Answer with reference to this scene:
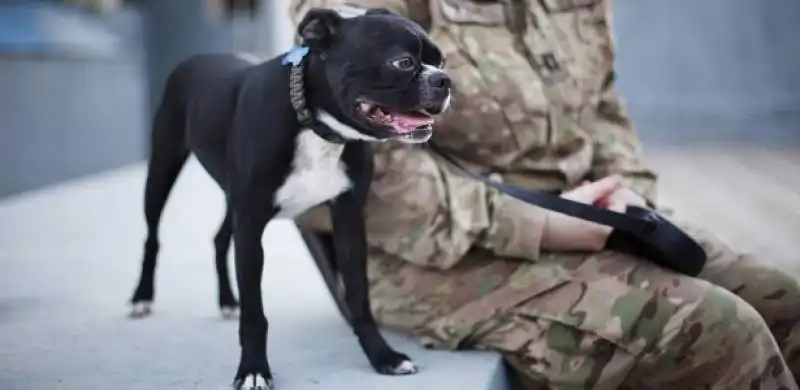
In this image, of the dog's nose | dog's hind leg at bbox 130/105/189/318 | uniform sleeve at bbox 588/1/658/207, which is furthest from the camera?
uniform sleeve at bbox 588/1/658/207

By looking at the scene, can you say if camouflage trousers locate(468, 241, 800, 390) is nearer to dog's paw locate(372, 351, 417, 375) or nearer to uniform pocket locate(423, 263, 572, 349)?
uniform pocket locate(423, 263, 572, 349)

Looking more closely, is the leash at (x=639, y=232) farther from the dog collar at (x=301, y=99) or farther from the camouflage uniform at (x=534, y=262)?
the dog collar at (x=301, y=99)

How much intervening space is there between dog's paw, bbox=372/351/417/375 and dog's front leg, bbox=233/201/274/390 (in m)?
0.18

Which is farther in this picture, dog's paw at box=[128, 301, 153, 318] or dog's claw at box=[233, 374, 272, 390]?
dog's paw at box=[128, 301, 153, 318]

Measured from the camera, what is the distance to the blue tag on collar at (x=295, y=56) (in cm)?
135

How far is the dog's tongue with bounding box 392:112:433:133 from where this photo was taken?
49.8 inches

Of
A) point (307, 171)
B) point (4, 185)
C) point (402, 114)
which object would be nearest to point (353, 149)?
point (307, 171)

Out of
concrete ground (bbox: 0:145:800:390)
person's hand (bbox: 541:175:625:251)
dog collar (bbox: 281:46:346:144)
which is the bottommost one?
concrete ground (bbox: 0:145:800:390)

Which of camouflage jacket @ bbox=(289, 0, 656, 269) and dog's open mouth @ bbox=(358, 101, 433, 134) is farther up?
dog's open mouth @ bbox=(358, 101, 433, 134)

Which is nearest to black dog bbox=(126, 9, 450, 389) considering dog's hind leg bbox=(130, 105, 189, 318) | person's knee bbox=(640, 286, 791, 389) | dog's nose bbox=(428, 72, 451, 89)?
dog's nose bbox=(428, 72, 451, 89)

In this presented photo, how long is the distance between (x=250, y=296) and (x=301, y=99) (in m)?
0.27

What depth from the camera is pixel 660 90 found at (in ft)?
27.0

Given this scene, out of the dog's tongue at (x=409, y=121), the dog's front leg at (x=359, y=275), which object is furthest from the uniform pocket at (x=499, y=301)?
the dog's tongue at (x=409, y=121)

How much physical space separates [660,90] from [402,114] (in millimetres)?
7260
